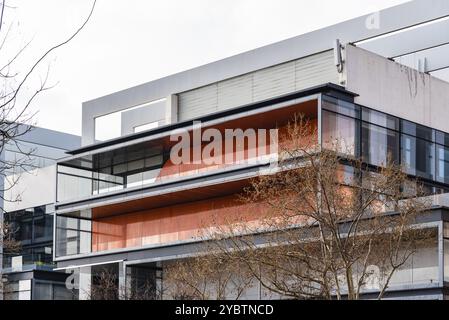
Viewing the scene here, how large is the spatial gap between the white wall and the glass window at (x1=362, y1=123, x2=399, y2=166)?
1.33m

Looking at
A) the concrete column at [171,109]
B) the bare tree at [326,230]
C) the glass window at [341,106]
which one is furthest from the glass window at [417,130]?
the concrete column at [171,109]

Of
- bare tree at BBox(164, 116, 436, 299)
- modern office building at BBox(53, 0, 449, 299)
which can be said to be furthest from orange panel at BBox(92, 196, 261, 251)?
bare tree at BBox(164, 116, 436, 299)

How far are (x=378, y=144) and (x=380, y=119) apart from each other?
1700 mm

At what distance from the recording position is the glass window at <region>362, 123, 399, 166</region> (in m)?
44.9

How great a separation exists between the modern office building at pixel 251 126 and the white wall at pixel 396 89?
6 centimetres

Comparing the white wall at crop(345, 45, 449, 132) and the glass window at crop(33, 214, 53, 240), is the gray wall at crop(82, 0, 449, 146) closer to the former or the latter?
the white wall at crop(345, 45, 449, 132)

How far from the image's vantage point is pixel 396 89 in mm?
48781

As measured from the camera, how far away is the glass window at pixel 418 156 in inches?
1869

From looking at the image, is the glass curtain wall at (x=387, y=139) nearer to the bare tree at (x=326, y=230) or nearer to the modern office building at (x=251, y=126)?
the modern office building at (x=251, y=126)

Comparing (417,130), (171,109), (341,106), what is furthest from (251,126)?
(171,109)

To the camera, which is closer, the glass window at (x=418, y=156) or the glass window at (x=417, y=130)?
the glass window at (x=418, y=156)
